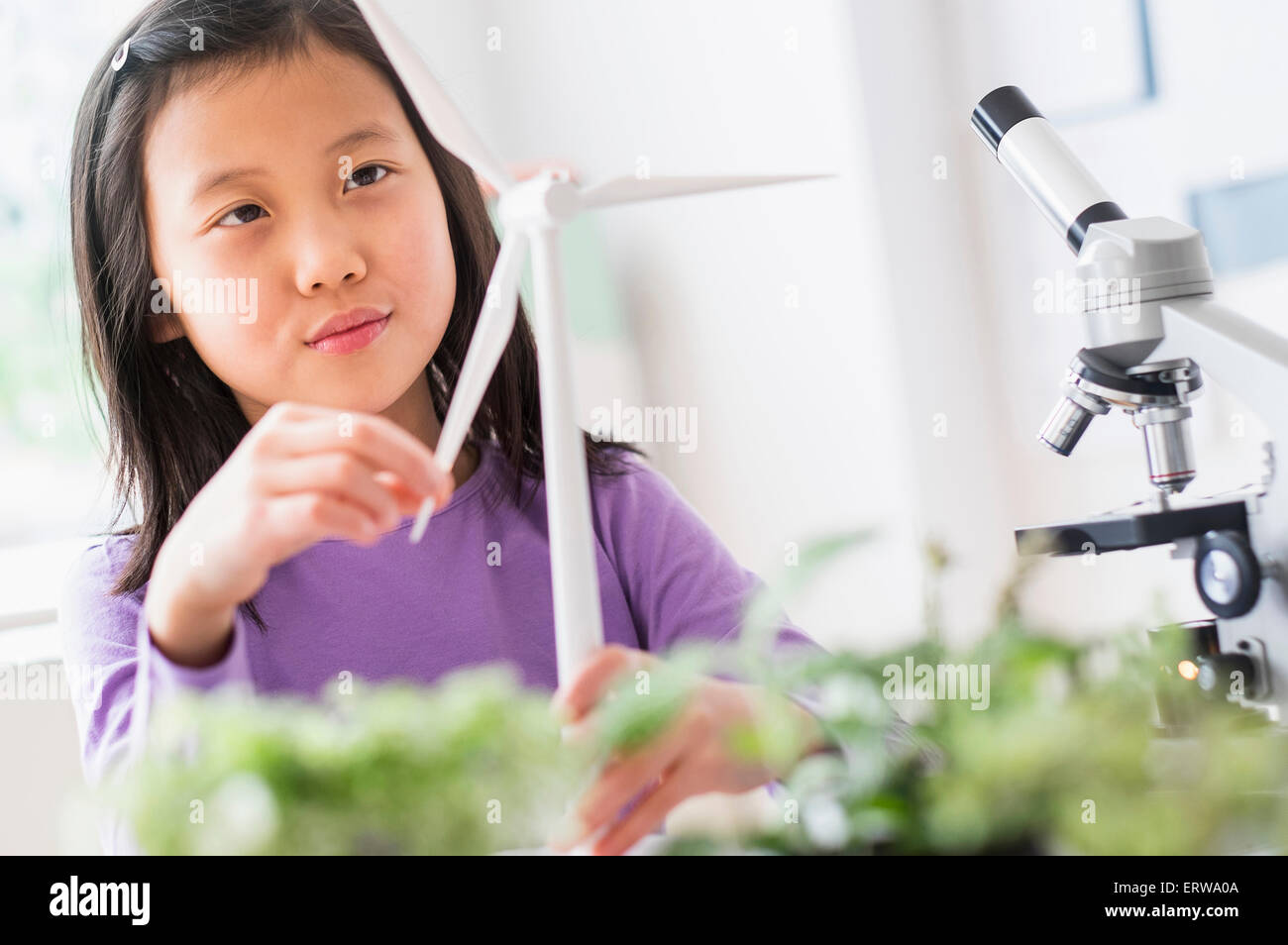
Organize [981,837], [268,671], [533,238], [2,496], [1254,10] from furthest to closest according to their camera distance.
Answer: [2,496] → [1254,10] → [268,671] → [533,238] → [981,837]

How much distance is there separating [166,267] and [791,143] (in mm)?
1723

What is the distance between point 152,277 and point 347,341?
0.24 metres

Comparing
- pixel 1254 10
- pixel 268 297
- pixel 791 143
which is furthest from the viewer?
pixel 791 143

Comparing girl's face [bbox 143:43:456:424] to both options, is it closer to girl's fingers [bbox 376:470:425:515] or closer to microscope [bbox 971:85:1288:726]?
girl's fingers [bbox 376:470:425:515]

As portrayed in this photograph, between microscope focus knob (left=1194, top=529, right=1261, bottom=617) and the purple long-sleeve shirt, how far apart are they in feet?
1.15

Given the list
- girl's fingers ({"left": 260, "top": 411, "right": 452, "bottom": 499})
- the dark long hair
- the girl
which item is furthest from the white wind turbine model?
the dark long hair

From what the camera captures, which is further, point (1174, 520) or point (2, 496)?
point (2, 496)

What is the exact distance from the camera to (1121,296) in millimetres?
673

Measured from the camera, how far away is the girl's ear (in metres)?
1.06

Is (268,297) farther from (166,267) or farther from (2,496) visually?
(2,496)

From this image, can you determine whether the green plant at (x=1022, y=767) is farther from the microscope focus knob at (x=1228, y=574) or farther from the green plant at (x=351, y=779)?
the microscope focus knob at (x=1228, y=574)

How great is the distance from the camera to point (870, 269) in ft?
7.71

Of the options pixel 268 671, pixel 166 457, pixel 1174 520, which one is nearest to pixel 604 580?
pixel 268 671

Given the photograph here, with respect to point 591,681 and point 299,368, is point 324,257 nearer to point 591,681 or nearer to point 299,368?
point 299,368
